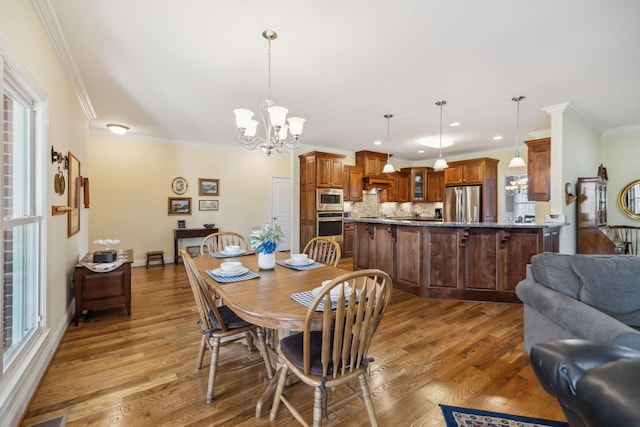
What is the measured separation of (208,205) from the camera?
6.43 m

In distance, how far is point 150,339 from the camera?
2.69 meters

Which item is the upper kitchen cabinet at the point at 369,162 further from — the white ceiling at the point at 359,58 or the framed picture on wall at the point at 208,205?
the framed picture on wall at the point at 208,205

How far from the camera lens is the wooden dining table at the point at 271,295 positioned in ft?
4.45

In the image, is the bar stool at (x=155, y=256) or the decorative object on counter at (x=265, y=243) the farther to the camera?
the bar stool at (x=155, y=256)

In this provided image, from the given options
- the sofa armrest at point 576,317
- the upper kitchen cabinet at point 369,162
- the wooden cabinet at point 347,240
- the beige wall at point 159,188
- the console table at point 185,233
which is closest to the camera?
the sofa armrest at point 576,317

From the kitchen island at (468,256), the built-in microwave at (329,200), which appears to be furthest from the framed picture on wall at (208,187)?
the kitchen island at (468,256)

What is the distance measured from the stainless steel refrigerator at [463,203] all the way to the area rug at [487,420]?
567cm

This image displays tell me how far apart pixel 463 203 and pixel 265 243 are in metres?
6.10

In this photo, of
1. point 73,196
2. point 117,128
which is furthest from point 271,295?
point 117,128

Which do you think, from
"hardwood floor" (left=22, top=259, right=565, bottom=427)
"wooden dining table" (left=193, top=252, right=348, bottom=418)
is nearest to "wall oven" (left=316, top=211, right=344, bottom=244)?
"hardwood floor" (left=22, top=259, right=565, bottom=427)

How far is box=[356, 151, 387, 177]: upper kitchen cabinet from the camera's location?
7.03 m

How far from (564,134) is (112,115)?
6.47 m

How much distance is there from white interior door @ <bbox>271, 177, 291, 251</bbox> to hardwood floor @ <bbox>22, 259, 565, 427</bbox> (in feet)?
13.8

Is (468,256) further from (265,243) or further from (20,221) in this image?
(20,221)
